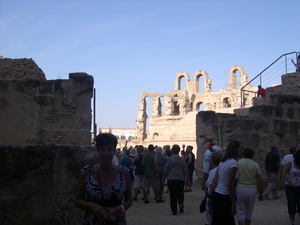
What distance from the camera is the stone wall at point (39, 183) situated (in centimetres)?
322

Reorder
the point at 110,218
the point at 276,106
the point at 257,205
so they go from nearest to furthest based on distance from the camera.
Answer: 1. the point at 110,218
2. the point at 257,205
3. the point at 276,106

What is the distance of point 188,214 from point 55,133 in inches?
130

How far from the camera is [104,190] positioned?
102 inches

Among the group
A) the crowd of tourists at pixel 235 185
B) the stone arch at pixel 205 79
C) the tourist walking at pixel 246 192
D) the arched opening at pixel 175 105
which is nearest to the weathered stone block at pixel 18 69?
the crowd of tourists at pixel 235 185

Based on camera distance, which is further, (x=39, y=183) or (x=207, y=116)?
(x=207, y=116)

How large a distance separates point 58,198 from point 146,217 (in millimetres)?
4385

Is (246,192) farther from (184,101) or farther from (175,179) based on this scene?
(184,101)

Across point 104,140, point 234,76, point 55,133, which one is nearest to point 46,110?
point 55,133

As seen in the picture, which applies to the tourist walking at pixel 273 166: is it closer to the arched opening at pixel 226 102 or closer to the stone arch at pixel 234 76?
the arched opening at pixel 226 102

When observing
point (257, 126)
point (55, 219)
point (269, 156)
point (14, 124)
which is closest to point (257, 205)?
point (269, 156)

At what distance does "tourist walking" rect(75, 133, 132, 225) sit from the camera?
254 cm

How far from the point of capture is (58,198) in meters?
3.33

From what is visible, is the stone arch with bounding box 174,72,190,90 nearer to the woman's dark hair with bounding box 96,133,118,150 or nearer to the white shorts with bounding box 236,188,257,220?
the white shorts with bounding box 236,188,257,220

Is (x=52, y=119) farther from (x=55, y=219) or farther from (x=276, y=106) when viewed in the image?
(x=276, y=106)
